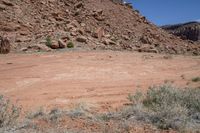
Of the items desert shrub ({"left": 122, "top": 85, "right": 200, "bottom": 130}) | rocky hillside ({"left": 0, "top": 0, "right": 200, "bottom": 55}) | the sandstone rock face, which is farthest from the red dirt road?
rocky hillside ({"left": 0, "top": 0, "right": 200, "bottom": 55})

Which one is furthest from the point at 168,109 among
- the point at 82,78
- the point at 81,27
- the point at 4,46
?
the point at 81,27

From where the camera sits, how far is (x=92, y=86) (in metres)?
10.9

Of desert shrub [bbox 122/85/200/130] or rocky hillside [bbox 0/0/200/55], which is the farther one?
rocky hillside [bbox 0/0/200/55]

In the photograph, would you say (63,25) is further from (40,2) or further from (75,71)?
(75,71)

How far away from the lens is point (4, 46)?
819 inches

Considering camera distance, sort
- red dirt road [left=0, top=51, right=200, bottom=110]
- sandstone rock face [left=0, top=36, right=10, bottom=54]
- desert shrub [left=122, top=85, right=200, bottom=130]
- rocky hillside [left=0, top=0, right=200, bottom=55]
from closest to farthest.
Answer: desert shrub [left=122, top=85, right=200, bottom=130] < red dirt road [left=0, top=51, right=200, bottom=110] < sandstone rock face [left=0, top=36, right=10, bottom=54] < rocky hillside [left=0, top=0, right=200, bottom=55]

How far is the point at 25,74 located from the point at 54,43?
30.3 feet

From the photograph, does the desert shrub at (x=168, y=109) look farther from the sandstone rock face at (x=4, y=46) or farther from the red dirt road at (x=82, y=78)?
the sandstone rock face at (x=4, y=46)

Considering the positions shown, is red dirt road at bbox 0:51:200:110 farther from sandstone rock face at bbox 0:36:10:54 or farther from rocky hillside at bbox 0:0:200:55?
rocky hillside at bbox 0:0:200:55

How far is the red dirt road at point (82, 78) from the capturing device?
934 cm

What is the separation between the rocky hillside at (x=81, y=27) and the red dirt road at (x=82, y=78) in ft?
20.5

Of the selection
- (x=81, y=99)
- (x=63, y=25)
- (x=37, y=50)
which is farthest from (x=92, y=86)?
(x=63, y=25)

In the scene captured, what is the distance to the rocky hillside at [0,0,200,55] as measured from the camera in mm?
23875

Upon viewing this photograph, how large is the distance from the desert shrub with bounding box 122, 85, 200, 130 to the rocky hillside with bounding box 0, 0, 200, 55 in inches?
549
